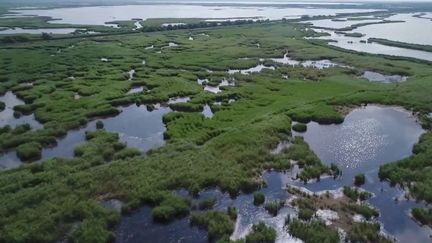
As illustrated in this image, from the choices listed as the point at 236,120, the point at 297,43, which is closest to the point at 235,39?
the point at 297,43

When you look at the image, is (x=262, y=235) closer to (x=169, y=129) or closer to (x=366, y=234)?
(x=366, y=234)

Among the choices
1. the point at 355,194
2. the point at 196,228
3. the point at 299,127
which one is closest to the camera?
the point at 196,228

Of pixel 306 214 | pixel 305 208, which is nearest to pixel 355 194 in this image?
pixel 305 208

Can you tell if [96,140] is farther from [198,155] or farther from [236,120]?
[236,120]

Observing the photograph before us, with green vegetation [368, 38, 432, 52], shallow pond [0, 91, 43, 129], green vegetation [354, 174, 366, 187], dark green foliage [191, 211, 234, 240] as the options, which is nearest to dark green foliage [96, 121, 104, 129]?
shallow pond [0, 91, 43, 129]

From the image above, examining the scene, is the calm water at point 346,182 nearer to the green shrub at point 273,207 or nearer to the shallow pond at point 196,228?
the shallow pond at point 196,228

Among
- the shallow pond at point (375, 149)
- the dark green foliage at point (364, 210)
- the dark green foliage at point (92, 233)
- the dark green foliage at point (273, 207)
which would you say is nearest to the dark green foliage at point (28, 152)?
the dark green foliage at point (92, 233)
